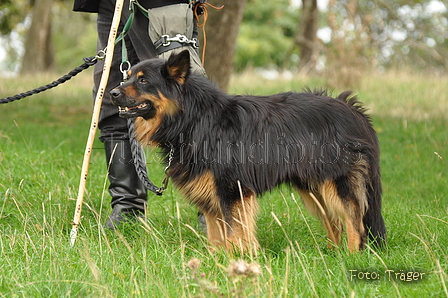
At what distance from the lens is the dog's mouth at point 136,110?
3641 millimetres

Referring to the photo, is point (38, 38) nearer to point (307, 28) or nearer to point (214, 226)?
point (307, 28)

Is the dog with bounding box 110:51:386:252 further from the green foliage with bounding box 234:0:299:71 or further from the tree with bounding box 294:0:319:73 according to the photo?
the green foliage with bounding box 234:0:299:71

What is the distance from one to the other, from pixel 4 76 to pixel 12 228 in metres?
10.7

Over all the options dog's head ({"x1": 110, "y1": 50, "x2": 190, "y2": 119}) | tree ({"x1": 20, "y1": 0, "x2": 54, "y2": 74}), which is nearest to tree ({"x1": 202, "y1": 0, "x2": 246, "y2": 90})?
dog's head ({"x1": 110, "y1": 50, "x2": 190, "y2": 119})

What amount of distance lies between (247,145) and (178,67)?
77cm

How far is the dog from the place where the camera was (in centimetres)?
371

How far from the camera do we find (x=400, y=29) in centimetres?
1998

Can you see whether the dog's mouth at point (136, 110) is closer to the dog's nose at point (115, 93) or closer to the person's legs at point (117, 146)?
the dog's nose at point (115, 93)

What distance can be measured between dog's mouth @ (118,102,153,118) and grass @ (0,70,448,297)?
2.40 ft

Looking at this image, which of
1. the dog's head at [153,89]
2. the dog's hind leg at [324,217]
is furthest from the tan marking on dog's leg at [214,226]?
the dog's head at [153,89]

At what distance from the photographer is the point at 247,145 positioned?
3791mm

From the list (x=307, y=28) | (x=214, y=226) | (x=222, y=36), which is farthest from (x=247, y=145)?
(x=307, y=28)

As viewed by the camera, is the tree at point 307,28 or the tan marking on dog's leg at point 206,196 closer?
the tan marking on dog's leg at point 206,196

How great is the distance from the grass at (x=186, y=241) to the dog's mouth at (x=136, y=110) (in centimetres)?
73
